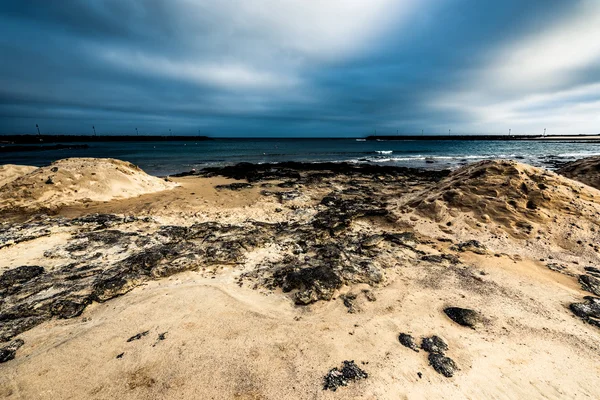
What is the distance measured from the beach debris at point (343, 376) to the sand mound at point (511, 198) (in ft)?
19.2

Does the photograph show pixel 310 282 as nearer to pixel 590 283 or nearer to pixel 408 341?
pixel 408 341

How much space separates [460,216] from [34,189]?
15445 millimetres

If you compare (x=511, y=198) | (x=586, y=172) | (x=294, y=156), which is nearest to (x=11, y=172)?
(x=511, y=198)

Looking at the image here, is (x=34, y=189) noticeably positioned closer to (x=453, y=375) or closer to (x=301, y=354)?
(x=301, y=354)

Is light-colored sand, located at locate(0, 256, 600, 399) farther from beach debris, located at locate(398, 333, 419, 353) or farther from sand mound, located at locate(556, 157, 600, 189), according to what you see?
sand mound, located at locate(556, 157, 600, 189)


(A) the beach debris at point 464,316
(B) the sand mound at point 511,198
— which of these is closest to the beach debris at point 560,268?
(B) the sand mound at point 511,198

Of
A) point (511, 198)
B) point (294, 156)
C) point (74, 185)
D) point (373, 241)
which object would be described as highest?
point (511, 198)

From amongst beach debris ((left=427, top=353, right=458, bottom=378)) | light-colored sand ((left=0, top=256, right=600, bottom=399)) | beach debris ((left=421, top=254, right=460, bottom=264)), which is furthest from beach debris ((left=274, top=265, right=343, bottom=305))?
beach debris ((left=421, top=254, right=460, bottom=264))

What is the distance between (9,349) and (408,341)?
5179 mm

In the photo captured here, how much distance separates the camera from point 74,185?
10.5 metres

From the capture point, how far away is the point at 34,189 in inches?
387

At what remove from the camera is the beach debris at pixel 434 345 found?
10.5ft

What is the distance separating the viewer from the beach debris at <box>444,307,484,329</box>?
3658mm

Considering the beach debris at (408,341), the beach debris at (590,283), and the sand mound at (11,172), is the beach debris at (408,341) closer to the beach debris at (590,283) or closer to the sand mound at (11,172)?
the beach debris at (590,283)
